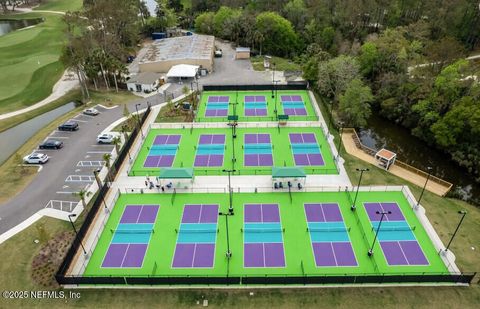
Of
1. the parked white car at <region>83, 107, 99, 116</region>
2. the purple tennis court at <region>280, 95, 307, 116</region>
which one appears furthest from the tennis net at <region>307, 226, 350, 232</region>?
the parked white car at <region>83, 107, 99, 116</region>

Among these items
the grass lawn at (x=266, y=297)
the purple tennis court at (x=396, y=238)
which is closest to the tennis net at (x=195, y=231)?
the grass lawn at (x=266, y=297)

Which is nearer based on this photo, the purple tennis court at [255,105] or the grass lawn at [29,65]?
the purple tennis court at [255,105]

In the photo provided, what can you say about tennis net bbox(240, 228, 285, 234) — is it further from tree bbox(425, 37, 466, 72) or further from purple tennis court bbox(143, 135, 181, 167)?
tree bbox(425, 37, 466, 72)

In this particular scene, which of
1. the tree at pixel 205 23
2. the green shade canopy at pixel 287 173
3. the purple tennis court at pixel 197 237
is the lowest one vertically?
the purple tennis court at pixel 197 237

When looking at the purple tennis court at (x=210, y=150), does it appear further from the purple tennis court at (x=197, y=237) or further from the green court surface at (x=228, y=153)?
the purple tennis court at (x=197, y=237)

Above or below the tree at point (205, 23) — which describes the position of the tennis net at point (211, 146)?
below
